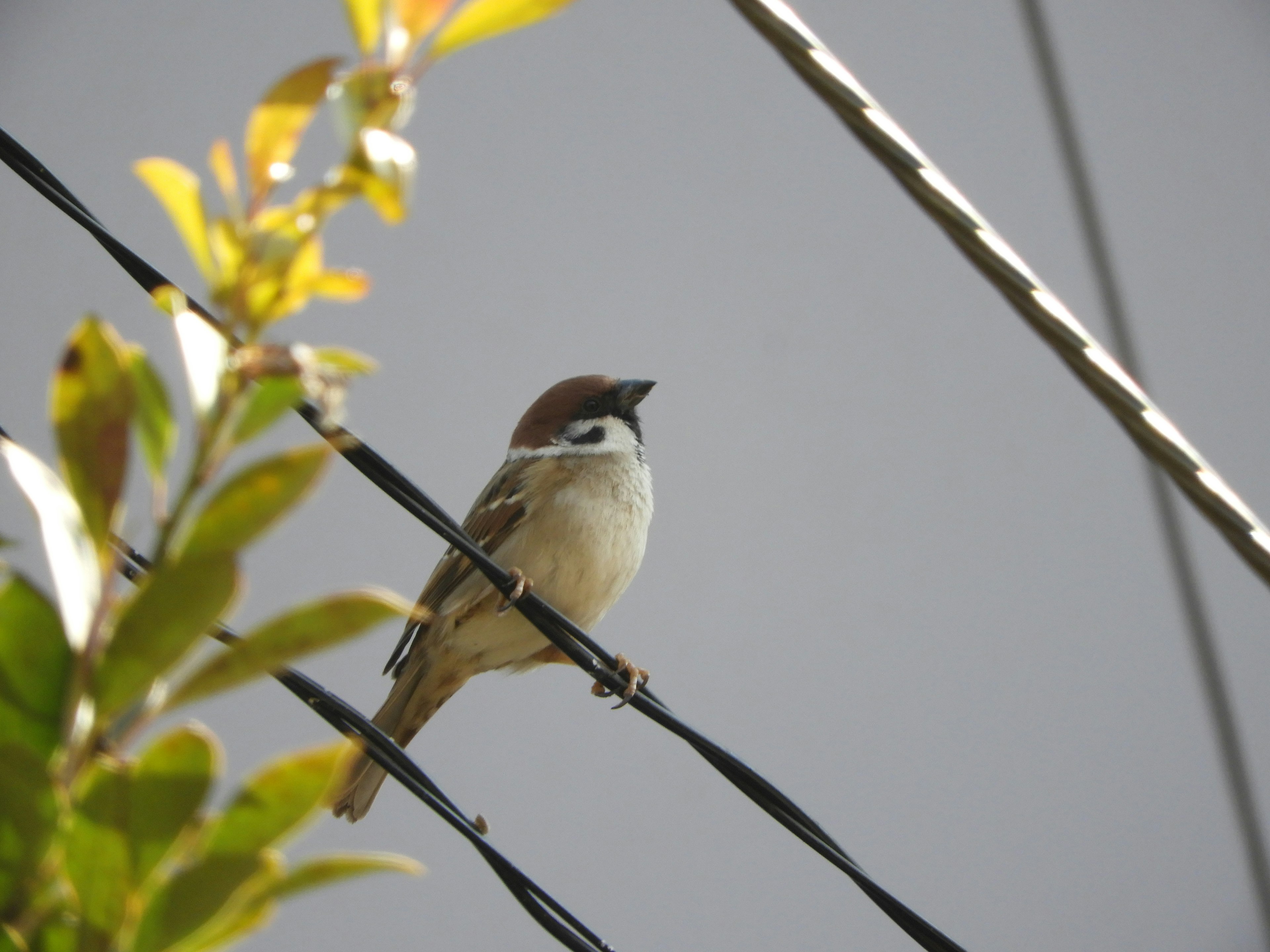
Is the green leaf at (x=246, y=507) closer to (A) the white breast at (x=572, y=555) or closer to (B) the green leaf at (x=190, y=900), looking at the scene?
(B) the green leaf at (x=190, y=900)

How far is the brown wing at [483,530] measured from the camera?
7.24ft

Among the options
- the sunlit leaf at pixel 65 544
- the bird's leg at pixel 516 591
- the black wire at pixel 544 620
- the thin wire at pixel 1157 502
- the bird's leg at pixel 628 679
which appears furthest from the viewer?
the thin wire at pixel 1157 502

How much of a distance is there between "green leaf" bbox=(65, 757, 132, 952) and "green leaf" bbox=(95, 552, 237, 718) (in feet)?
0.08

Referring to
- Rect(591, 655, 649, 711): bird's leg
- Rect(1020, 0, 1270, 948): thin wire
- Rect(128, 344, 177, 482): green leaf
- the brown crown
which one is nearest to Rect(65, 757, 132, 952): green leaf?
Rect(128, 344, 177, 482): green leaf

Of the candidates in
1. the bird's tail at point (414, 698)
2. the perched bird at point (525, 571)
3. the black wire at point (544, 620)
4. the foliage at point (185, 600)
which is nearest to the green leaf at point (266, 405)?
the foliage at point (185, 600)

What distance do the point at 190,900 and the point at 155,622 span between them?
0.10 m

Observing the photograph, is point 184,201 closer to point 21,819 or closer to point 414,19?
point 414,19

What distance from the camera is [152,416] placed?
36cm

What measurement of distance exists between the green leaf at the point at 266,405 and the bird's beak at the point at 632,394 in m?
2.27

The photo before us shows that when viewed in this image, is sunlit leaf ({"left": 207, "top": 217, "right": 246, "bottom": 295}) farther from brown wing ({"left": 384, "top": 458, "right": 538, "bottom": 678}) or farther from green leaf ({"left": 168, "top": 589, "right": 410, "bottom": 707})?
brown wing ({"left": 384, "top": 458, "right": 538, "bottom": 678})

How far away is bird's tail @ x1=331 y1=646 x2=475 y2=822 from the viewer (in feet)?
7.25

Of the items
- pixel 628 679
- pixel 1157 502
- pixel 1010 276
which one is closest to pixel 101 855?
pixel 1010 276

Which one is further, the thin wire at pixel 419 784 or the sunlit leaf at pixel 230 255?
the thin wire at pixel 419 784

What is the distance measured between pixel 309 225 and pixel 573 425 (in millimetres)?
2195
